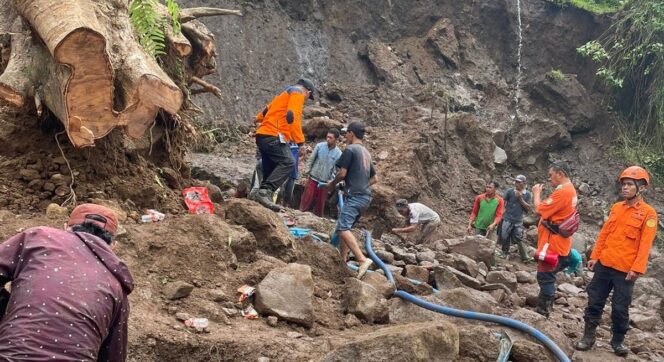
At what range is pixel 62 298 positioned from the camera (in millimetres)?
2480

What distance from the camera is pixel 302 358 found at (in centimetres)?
400

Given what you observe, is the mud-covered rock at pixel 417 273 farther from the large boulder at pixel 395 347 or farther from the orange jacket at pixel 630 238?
the large boulder at pixel 395 347

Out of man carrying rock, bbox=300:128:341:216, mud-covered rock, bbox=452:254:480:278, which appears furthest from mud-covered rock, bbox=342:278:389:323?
man carrying rock, bbox=300:128:341:216

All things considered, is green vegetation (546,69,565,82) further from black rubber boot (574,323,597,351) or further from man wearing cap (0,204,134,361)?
man wearing cap (0,204,134,361)

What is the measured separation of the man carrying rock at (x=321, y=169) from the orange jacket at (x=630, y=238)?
4276 millimetres

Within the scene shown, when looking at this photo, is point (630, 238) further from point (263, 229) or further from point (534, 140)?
point (534, 140)

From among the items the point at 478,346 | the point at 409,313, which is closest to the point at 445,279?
the point at 409,313

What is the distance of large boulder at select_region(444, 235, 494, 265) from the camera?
359 inches

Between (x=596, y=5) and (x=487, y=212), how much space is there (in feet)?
35.0

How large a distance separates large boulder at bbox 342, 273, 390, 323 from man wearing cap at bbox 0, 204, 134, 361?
2405 millimetres

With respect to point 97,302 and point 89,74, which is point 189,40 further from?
point 97,302

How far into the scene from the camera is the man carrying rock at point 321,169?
9.13m

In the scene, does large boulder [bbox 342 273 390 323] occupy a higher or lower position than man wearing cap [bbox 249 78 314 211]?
lower

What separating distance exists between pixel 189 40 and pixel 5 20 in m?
1.80
